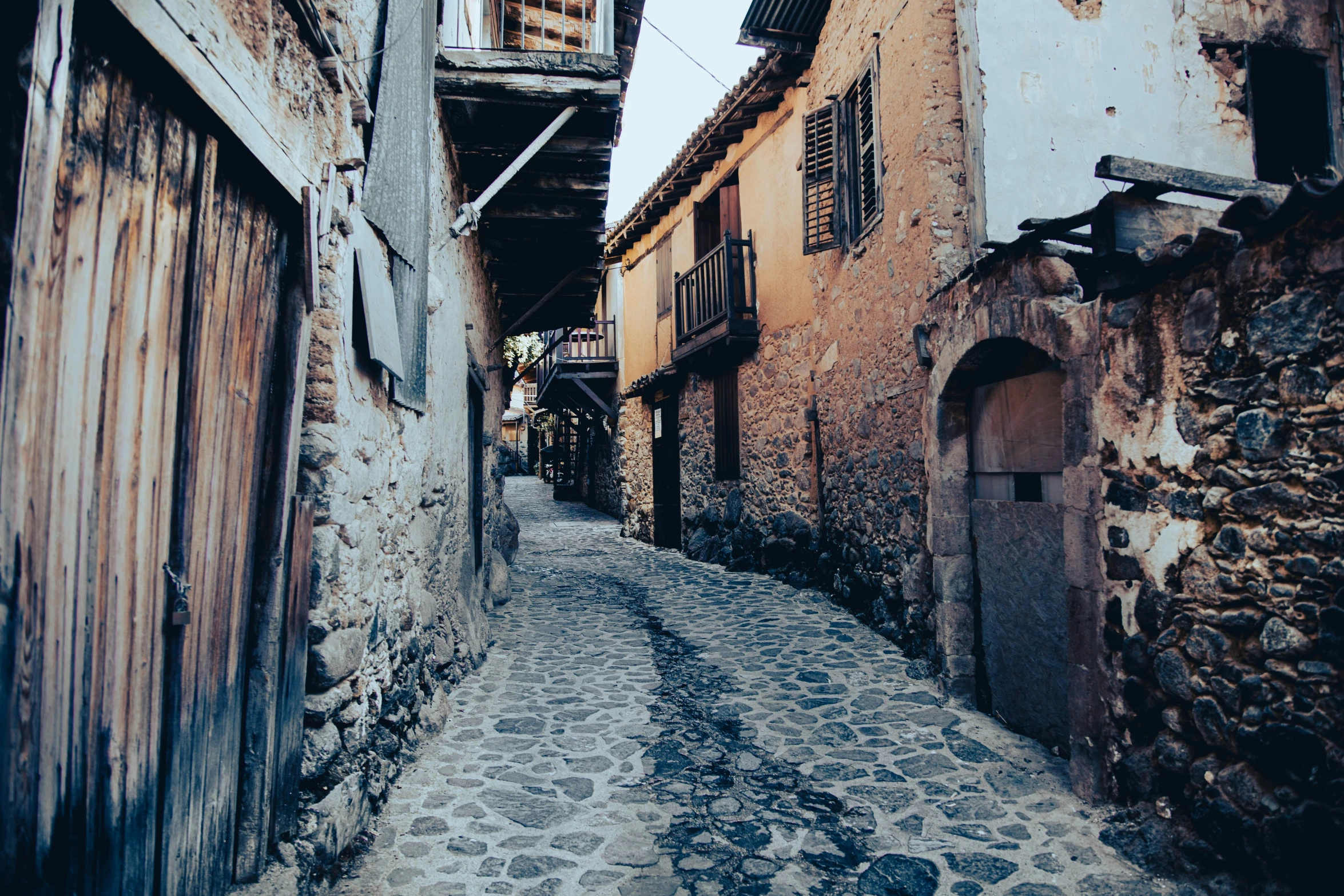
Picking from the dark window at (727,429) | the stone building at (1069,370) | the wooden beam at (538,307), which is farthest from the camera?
the dark window at (727,429)

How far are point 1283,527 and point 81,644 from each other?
3.56 m

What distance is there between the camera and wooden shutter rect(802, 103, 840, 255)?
23.9 feet

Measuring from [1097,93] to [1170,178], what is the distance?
9.16ft

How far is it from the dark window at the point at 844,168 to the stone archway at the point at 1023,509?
6.75ft

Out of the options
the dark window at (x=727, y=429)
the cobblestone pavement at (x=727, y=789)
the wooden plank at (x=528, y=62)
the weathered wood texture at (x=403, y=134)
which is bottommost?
the cobblestone pavement at (x=727, y=789)

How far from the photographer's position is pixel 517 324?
881cm

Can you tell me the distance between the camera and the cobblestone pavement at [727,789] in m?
2.70

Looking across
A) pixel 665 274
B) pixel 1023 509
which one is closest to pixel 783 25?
pixel 665 274

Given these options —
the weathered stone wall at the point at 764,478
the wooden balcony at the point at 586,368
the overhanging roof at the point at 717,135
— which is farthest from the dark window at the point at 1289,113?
the wooden balcony at the point at 586,368

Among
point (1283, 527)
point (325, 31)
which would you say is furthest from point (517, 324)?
point (1283, 527)

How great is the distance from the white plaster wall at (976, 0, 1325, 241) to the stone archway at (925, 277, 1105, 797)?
41.8 inches

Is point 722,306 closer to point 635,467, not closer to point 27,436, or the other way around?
point 635,467

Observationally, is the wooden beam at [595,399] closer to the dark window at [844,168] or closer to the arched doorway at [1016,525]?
the dark window at [844,168]

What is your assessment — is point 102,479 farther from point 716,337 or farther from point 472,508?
point 716,337
